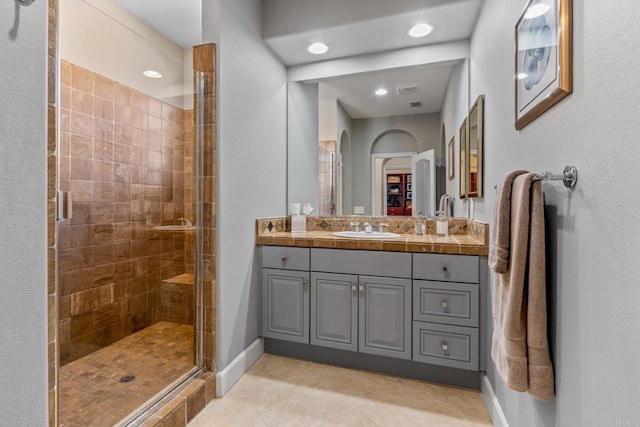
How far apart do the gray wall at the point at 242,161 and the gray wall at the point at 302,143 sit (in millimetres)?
229

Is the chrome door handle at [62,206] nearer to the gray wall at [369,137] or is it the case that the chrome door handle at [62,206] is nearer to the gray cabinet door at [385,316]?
the gray cabinet door at [385,316]

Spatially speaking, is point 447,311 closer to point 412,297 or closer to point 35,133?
point 412,297

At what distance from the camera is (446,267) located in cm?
191

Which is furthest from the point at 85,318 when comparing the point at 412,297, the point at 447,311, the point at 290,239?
the point at 447,311

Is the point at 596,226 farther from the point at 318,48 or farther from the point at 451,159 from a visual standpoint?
the point at 318,48

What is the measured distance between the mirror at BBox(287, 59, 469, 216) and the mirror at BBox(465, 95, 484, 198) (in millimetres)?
339

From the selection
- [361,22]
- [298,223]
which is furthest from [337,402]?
[361,22]

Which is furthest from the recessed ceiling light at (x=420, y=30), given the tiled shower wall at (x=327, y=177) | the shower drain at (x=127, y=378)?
the shower drain at (x=127, y=378)

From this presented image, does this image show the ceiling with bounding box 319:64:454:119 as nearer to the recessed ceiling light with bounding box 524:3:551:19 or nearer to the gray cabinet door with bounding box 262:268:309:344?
the recessed ceiling light with bounding box 524:3:551:19

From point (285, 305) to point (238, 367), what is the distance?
19.1 inches

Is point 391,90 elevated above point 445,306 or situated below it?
above

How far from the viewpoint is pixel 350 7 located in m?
2.11

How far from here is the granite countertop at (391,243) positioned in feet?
6.17

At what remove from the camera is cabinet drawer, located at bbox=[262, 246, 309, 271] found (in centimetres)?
221
